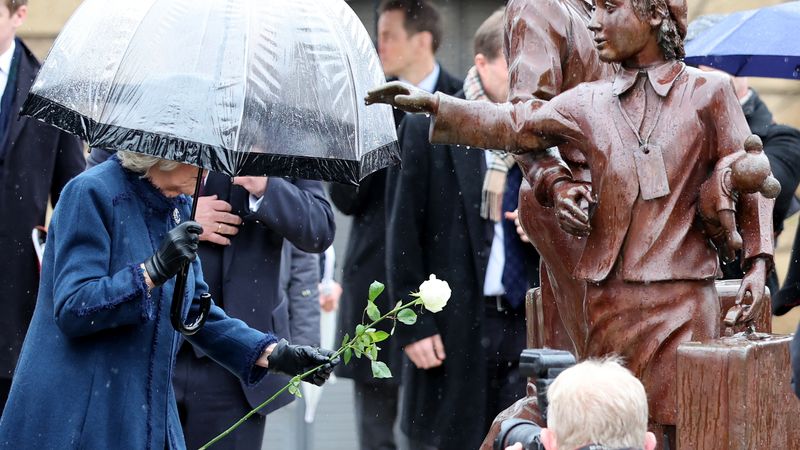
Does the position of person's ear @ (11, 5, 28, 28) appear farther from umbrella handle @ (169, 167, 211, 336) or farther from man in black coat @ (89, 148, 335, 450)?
umbrella handle @ (169, 167, 211, 336)

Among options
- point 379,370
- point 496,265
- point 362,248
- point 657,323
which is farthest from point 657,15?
point 362,248

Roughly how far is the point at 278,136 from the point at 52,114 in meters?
0.73

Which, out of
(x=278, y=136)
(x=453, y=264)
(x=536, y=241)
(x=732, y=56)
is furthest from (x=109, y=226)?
(x=732, y=56)

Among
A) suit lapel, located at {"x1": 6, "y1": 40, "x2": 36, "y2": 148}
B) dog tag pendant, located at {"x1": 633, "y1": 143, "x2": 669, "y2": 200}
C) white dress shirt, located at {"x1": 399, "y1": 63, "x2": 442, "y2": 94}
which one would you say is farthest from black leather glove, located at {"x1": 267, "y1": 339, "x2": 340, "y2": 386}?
white dress shirt, located at {"x1": 399, "y1": 63, "x2": 442, "y2": 94}

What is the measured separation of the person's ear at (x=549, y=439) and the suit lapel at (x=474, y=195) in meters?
4.04

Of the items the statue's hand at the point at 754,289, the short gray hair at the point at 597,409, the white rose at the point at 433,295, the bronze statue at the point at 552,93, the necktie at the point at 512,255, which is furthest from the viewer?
the necktie at the point at 512,255

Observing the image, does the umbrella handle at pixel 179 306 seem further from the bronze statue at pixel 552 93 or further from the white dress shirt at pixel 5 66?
the white dress shirt at pixel 5 66

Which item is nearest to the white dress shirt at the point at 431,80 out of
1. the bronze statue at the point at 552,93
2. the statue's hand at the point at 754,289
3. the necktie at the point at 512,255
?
the necktie at the point at 512,255

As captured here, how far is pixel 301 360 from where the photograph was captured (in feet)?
16.7

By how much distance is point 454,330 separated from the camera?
7.55 meters

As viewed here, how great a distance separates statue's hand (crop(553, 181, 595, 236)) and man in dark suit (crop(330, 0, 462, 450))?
3245 millimetres

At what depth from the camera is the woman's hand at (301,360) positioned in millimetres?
5035

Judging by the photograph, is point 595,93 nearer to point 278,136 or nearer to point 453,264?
point 278,136

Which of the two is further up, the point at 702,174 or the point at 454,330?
the point at 702,174
